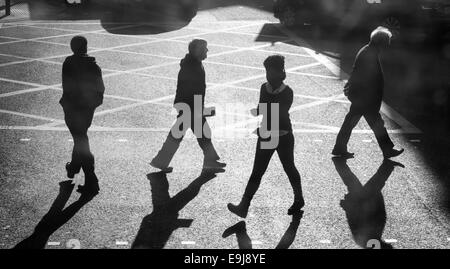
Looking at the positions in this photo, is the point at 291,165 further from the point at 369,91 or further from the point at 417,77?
the point at 417,77

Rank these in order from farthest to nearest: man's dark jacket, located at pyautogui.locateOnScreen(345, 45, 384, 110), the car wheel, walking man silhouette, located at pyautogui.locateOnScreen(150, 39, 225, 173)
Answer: the car wheel
man's dark jacket, located at pyautogui.locateOnScreen(345, 45, 384, 110)
walking man silhouette, located at pyautogui.locateOnScreen(150, 39, 225, 173)

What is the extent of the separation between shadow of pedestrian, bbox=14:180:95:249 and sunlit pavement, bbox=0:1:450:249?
0.09m

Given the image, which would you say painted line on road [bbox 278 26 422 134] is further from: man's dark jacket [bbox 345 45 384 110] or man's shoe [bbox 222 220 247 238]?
man's shoe [bbox 222 220 247 238]

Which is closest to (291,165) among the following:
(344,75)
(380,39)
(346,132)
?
(346,132)

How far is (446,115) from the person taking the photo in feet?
34.1

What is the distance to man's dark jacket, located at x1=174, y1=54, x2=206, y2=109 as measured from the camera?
758cm

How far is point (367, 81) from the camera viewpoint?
808cm

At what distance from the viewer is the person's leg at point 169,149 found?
779 cm

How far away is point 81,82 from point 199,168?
6.83 feet

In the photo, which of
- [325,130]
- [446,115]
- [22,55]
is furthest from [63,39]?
[446,115]

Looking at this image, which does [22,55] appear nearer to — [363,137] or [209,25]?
[209,25]

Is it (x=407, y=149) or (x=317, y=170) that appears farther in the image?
(x=407, y=149)

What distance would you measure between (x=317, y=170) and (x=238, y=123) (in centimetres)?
236

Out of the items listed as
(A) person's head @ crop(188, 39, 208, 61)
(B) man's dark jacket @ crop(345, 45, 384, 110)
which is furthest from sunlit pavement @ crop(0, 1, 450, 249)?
(A) person's head @ crop(188, 39, 208, 61)
